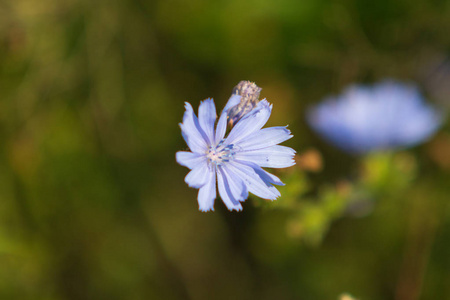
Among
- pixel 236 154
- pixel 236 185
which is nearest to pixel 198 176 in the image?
pixel 236 185

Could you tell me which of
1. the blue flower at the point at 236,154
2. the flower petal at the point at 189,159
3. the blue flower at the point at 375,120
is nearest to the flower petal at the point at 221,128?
the blue flower at the point at 236,154

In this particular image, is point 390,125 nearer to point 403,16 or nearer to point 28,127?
point 403,16

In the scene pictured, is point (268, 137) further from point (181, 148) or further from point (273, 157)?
point (181, 148)

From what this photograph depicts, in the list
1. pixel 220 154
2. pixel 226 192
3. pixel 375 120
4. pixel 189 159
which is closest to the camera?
pixel 189 159

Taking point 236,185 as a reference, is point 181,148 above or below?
above

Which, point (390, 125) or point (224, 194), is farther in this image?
point (390, 125)

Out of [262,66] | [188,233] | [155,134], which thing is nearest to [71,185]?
[155,134]

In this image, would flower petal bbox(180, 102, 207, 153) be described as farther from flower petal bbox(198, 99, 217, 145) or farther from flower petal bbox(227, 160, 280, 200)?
flower petal bbox(227, 160, 280, 200)
